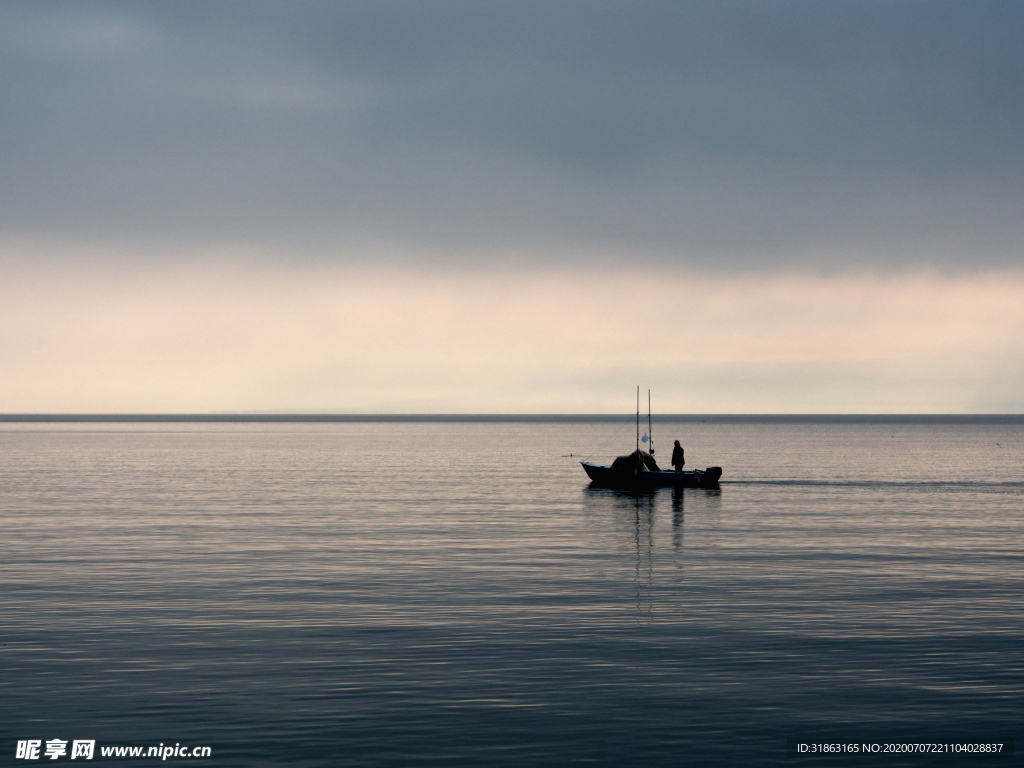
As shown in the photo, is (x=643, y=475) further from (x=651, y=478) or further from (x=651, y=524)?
(x=651, y=524)

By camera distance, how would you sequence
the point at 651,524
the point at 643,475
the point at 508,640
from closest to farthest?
the point at 508,640, the point at 651,524, the point at 643,475

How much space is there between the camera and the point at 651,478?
80062 millimetres

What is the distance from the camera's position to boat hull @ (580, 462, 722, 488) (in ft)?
254

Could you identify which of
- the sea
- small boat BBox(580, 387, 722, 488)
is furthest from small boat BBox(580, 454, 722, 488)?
the sea

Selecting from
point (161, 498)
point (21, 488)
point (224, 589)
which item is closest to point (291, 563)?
point (224, 589)

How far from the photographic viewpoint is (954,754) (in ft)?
53.2

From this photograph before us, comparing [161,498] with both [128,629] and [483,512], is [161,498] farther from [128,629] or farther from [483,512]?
[128,629]

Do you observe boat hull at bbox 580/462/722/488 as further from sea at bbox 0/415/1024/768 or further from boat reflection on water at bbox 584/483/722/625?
sea at bbox 0/415/1024/768

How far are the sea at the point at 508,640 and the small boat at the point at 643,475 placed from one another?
2215 centimetres

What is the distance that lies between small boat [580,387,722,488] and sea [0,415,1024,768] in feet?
72.7

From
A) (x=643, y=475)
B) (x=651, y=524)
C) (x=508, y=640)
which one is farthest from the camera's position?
(x=643, y=475)

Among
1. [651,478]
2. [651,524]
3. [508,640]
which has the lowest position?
[508,640]

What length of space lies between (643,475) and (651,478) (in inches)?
29.5

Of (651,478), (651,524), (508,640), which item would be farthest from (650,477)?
(508,640)
